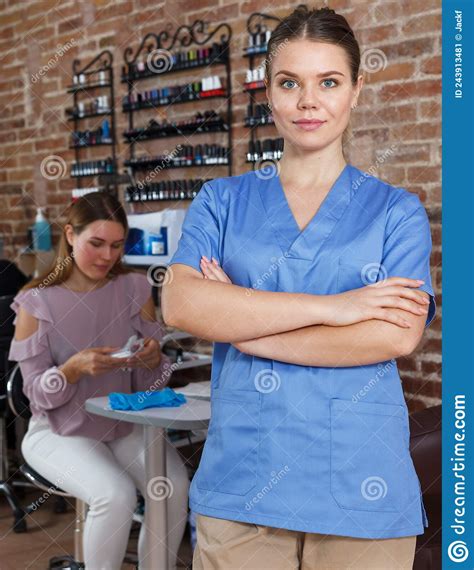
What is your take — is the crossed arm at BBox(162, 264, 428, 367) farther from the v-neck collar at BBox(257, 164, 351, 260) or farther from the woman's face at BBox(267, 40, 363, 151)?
the woman's face at BBox(267, 40, 363, 151)

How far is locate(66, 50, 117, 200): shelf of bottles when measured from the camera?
4.34 meters

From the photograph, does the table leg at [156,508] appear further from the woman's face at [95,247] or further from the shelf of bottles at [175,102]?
the shelf of bottles at [175,102]

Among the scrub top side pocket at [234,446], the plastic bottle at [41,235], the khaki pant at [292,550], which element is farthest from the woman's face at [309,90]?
the plastic bottle at [41,235]

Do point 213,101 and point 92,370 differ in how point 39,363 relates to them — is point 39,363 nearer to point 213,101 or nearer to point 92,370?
point 92,370

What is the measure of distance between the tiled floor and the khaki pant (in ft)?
6.17

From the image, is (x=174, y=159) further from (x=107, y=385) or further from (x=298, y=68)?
(x=298, y=68)

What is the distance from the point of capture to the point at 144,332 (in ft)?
9.86

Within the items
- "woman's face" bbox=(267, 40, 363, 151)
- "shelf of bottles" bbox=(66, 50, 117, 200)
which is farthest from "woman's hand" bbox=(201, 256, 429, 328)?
"shelf of bottles" bbox=(66, 50, 117, 200)

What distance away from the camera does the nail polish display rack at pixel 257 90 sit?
3.51 m

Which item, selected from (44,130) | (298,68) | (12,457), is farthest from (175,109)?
(298,68)

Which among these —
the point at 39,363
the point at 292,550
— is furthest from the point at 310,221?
the point at 39,363

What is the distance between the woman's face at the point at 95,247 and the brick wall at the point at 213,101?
Result: 926 millimetres

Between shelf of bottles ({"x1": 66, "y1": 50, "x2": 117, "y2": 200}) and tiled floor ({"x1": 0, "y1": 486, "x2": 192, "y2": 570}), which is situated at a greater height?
shelf of bottles ({"x1": 66, "y1": 50, "x2": 117, "y2": 200})

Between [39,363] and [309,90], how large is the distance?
1.68 m
